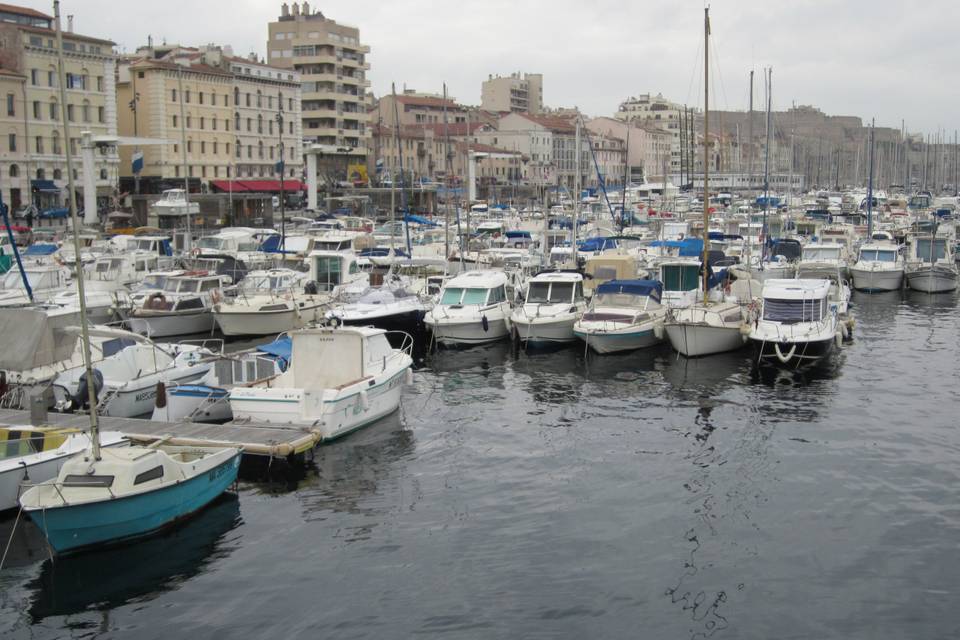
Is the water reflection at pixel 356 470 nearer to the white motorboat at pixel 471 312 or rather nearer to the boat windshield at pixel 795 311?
the white motorboat at pixel 471 312

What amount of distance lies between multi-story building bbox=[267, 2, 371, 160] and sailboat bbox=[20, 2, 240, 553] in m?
82.8

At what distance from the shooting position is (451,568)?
15312mm

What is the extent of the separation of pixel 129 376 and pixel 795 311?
63.0 feet

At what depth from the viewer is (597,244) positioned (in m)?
→ 50.4

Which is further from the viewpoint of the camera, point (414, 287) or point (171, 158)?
point (171, 158)

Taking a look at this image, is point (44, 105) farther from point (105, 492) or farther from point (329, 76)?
point (105, 492)

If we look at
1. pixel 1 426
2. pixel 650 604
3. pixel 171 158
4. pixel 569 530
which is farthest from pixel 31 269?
pixel 171 158

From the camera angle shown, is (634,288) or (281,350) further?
(634,288)

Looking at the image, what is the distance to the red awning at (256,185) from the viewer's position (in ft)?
260

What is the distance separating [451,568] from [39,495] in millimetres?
6402

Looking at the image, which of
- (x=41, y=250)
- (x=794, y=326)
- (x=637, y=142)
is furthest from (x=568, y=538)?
(x=637, y=142)

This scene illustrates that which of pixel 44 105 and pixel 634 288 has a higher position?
pixel 44 105

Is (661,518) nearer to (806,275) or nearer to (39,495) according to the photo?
(39,495)

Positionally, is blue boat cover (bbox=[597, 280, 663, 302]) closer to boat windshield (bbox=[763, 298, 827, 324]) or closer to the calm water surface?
boat windshield (bbox=[763, 298, 827, 324])
